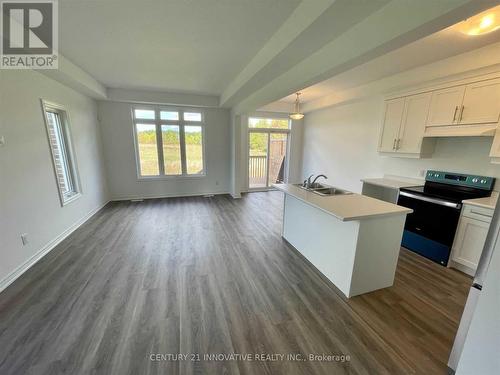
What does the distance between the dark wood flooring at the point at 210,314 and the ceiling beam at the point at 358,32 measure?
7.74 feet

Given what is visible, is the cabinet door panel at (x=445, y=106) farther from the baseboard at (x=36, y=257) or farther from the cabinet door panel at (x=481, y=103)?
the baseboard at (x=36, y=257)

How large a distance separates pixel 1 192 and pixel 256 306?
9.66 ft

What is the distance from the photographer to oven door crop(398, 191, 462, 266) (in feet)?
8.25

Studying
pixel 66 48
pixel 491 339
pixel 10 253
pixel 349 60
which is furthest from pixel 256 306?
pixel 66 48

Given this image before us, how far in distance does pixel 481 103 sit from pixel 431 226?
1638 millimetres

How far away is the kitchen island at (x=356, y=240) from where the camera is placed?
1.92 metres

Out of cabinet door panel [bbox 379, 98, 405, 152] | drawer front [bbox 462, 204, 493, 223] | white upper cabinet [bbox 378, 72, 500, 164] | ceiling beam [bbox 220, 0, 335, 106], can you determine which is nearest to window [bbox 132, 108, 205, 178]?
ceiling beam [bbox 220, 0, 335, 106]

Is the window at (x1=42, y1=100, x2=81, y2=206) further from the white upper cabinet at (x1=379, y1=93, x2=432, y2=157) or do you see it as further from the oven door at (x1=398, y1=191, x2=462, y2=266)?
the white upper cabinet at (x1=379, y1=93, x2=432, y2=157)

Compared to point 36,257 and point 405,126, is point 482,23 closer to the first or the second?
point 405,126

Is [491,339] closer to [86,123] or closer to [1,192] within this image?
[1,192]

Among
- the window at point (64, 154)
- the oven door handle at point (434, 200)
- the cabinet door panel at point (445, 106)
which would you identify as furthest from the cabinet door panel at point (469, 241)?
the window at point (64, 154)

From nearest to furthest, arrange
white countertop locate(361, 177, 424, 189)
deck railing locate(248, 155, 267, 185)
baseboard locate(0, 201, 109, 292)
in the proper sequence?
baseboard locate(0, 201, 109, 292) → white countertop locate(361, 177, 424, 189) → deck railing locate(248, 155, 267, 185)

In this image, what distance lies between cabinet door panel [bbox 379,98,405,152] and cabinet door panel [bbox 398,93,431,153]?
0.08m

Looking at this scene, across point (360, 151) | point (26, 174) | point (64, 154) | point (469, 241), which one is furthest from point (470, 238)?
point (64, 154)
